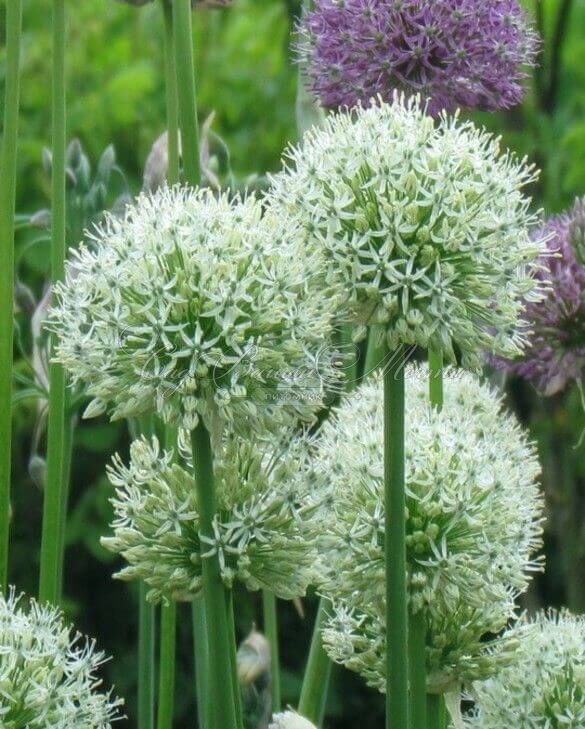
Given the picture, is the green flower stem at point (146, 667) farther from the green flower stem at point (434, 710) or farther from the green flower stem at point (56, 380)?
the green flower stem at point (434, 710)

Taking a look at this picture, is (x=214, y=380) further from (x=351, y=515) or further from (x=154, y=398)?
(x=351, y=515)

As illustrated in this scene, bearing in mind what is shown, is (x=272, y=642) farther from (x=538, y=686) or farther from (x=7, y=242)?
(x=7, y=242)

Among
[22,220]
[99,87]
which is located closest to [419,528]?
[22,220]

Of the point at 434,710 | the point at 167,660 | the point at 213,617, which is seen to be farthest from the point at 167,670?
the point at 213,617

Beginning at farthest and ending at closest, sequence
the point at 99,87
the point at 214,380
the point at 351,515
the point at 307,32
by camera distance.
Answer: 1. the point at 99,87
2. the point at 307,32
3. the point at 351,515
4. the point at 214,380

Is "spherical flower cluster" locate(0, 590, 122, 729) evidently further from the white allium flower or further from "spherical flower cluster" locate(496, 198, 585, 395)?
"spherical flower cluster" locate(496, 198, 585, 395)
